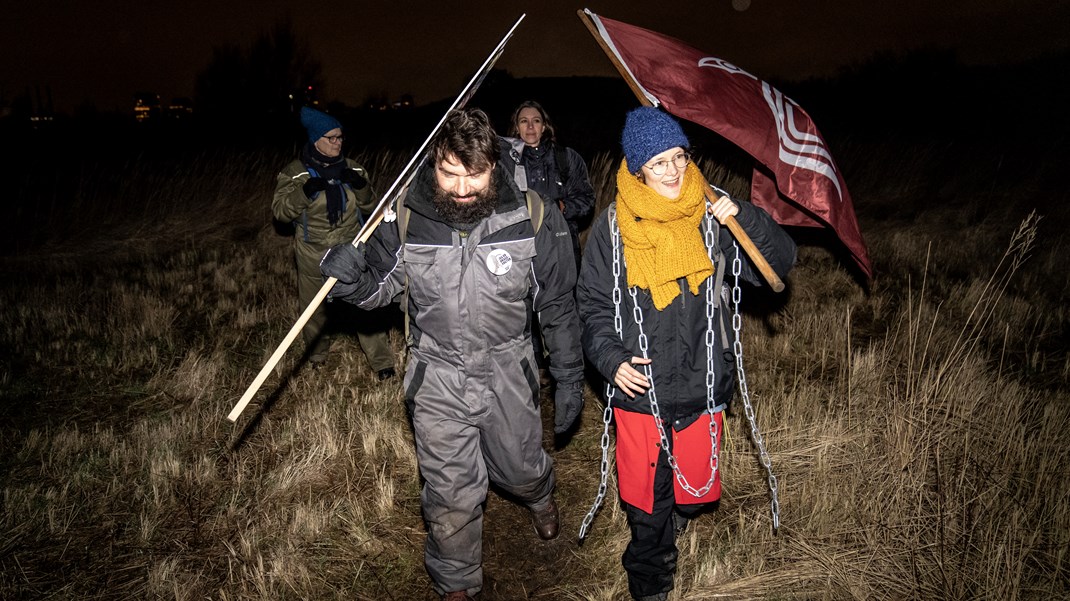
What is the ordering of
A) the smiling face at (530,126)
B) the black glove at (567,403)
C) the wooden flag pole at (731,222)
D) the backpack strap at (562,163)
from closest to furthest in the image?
the wooden flag pole at (731,222) < the black glove at (567,403) < the smiling face at (530,126) < the backpack strap at (562,163)

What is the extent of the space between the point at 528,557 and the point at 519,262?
1770mm

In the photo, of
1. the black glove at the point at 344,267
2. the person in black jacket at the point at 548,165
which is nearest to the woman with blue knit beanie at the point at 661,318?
the black glove at the point at 344,267

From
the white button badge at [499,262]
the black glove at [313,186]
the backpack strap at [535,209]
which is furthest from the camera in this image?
the black glove at [313,186]

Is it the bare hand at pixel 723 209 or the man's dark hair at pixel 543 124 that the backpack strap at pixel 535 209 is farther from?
the man's dark hair at pixel 543 124

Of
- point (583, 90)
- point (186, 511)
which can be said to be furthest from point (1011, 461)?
point (583, 90)

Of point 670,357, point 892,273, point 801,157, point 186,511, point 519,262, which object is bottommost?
point 186,511

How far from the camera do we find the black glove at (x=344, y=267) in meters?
2.85

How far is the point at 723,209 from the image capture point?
9.25 ft

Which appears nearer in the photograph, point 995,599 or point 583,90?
point 995,599

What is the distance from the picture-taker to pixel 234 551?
356cm

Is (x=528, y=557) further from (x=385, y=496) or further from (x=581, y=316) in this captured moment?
(x=581, y=316)

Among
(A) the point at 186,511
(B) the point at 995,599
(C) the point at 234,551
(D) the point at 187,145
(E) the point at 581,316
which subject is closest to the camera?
(B) the point at 995,599

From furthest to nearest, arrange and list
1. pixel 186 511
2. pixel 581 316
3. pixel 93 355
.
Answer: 1. pixel 93 355
2. pixel 186 511
3. pixel 581 316

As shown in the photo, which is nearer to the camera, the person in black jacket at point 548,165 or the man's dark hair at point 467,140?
the man's dark hair at point 467,140
